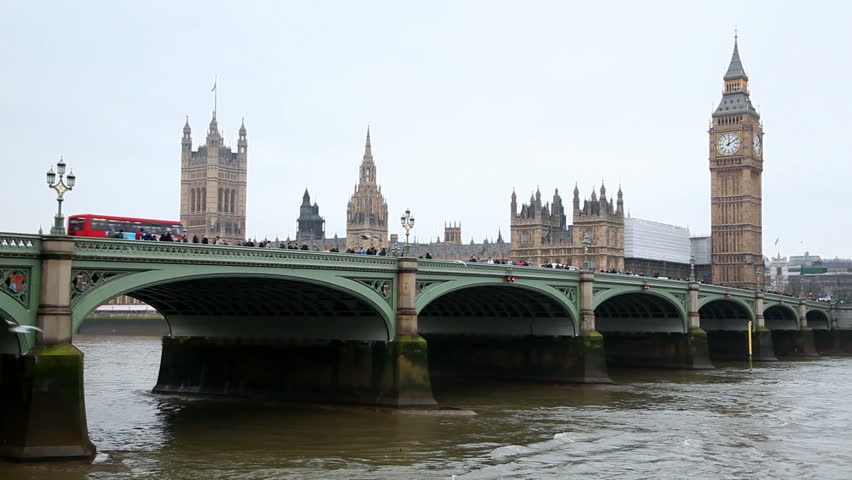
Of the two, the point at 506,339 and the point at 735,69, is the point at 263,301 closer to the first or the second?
the point at 506,339

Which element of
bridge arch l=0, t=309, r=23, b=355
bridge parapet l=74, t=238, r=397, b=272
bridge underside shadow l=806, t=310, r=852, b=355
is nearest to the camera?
bridge arch l=0, t=309, r=23, b=355

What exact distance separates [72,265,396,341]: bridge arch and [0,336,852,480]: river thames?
331 centimetres

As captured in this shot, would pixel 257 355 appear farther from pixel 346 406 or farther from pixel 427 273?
pixel 427 273

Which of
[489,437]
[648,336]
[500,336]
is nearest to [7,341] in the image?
[489,437]

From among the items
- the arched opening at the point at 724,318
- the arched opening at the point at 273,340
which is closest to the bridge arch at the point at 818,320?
the arched opening at the point at 724,318

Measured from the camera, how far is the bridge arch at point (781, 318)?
92.6 metres

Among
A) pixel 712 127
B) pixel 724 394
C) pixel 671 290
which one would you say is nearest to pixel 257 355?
pixel 724 394

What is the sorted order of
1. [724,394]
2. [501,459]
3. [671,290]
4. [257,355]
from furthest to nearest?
1. [671,290]
2. [724,394]
3. [257,355]
4. [501,459]

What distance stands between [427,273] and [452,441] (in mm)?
10548

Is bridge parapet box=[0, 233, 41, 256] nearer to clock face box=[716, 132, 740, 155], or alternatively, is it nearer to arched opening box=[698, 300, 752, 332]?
Result: arched opening box=[698, 300, 752, 332]

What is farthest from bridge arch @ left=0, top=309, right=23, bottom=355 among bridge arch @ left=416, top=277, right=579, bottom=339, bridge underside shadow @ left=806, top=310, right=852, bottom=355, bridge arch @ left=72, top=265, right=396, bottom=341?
bridge underside shadow @ left=806, top=310, right=852, bottom=355

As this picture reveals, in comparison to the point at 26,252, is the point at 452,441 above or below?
below

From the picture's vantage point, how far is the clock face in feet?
476

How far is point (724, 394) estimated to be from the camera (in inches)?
1971
